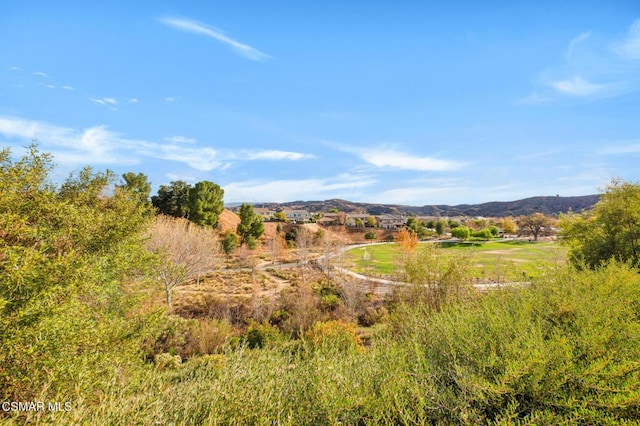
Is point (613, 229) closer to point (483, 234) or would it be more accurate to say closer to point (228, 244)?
point (228, 244)

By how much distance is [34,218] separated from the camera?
636 cm

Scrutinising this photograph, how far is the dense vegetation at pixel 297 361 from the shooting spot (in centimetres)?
309

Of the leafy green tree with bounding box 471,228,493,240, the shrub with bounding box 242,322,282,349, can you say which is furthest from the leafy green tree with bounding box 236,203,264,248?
the leafy green tree with bounding box 471,228,493,240

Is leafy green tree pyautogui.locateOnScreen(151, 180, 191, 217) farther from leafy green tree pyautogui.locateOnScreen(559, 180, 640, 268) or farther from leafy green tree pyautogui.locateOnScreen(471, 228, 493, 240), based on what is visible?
leafy green tree pyautogui.locateOnScreen(471, 228, 493, 240)

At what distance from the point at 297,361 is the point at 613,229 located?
1838 centimetres

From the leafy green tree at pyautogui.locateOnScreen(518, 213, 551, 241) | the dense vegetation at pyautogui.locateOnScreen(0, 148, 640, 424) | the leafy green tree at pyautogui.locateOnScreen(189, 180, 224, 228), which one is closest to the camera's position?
the dense vegetation at pyautogui.locateOnScreen(0, 148, 640, 424)

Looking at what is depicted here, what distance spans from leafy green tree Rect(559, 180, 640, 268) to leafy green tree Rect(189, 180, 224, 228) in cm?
3676

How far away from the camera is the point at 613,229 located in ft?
49.4

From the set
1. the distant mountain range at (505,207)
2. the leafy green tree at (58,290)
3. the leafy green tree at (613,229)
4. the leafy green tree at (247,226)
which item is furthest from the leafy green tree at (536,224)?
the leafy green tree at (58,290)

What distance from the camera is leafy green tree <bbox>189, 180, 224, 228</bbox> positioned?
38.4 meters

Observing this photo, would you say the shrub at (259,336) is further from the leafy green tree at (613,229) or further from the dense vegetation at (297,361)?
the leafy green tree at (613,229)

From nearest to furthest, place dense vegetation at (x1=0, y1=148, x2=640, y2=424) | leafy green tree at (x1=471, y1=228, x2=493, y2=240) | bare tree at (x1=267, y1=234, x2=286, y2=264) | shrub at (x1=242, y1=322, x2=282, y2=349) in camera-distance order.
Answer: dense vegetation at (x1=0, y1=148, x2=640, y2=424) < shrub at (x1=242, y1=322, x2=282, y2=349) < bare tree at (x1=267, y1=234, x2=286, y2=264) < leafy green tree at (x1=471, y1=228, x2=493, y2=240)

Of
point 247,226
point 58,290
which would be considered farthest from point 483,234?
point 58,290

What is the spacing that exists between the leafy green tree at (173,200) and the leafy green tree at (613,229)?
126ft
